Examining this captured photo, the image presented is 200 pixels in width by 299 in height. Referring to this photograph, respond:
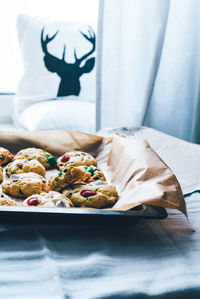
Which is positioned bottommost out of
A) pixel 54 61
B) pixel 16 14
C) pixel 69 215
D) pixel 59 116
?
pixel 59 116

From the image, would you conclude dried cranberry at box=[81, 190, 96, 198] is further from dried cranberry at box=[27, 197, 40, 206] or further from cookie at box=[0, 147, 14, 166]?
cookie at box=[0, 147, 14, 166]

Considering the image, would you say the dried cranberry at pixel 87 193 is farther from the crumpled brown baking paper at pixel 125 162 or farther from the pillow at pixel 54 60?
the pillow at pixel 54 60

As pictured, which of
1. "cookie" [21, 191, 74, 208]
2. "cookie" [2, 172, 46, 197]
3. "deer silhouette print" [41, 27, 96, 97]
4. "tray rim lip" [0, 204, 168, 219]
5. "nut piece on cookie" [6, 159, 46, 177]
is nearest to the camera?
"tray rim lip" [0, 204, 168, 219]

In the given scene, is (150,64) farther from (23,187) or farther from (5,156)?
(23,187)

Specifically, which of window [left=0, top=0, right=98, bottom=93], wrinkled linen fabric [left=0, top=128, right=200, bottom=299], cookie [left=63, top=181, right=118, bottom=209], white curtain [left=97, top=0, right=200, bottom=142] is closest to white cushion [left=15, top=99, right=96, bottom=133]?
white curtain [left=97, top=0, right=200, bottom=142]

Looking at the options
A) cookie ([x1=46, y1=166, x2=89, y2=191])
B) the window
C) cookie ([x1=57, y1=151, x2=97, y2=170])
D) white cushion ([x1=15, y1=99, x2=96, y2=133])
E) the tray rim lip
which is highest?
the window

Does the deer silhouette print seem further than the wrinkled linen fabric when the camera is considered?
Yes

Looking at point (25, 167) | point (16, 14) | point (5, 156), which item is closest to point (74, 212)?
point (25, 167)
